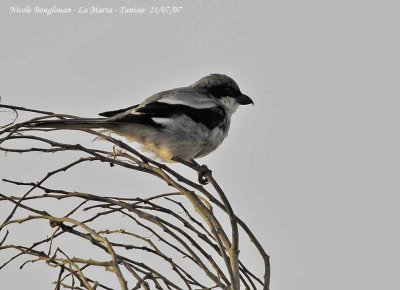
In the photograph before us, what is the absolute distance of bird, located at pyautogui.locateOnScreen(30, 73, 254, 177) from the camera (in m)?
3.25

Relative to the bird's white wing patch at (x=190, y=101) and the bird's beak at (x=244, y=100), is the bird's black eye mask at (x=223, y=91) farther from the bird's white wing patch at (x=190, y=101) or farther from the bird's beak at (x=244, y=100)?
the bird's white wing patch at (x=190, y=101)

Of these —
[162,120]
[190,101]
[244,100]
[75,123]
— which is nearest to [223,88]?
[244,100]

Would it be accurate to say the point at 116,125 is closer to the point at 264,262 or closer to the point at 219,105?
the point at 219,105

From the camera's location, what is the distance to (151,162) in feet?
6.54

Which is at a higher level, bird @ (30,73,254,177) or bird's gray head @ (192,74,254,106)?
bird's gray head @ (192,74,254,106)

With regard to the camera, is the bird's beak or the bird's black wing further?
the bird's beak

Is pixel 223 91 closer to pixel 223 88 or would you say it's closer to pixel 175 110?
pixel 223 88

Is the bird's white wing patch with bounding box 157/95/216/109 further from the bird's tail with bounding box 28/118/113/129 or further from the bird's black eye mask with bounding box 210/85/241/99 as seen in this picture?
the bird's tail with bounding box 28/118/113/129

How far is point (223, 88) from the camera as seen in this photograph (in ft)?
14.2

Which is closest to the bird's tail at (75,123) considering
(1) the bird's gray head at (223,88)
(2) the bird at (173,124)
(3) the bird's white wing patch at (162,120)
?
(2) the bird at (173,124)

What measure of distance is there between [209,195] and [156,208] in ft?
0.75

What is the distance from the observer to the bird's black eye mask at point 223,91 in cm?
430

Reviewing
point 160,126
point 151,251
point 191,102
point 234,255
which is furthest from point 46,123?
point 191,102

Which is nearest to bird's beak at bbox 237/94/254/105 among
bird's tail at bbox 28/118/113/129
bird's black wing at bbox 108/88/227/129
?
bird's black wing at bbox 108/88/227/129
